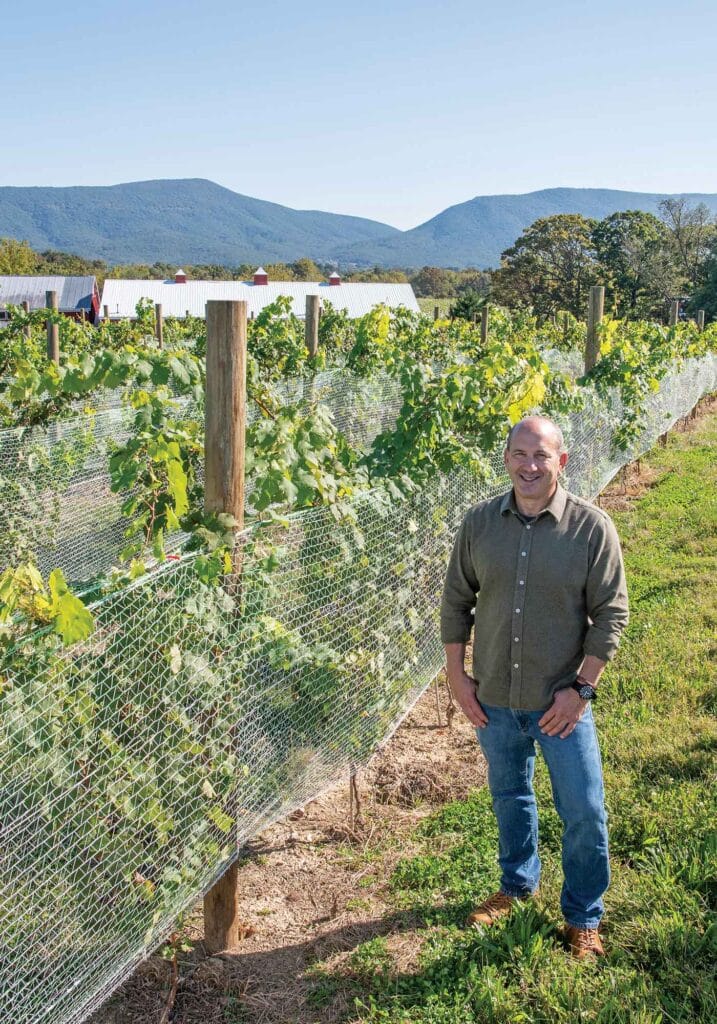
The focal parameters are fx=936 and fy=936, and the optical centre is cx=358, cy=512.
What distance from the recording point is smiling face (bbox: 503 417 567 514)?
256 cm

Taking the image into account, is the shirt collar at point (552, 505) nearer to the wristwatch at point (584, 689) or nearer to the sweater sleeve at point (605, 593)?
the sweater sleeve at point (605, 593)

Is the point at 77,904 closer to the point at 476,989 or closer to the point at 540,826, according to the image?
the point at 476,989

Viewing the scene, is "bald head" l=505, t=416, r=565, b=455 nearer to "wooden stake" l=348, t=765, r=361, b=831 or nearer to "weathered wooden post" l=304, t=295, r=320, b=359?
"wooden stake" l=348, t=765, r=361, b=831

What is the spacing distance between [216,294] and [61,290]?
12252 millimetres

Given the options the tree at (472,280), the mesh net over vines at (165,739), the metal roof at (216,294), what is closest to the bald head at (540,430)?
the mesh net over vines at (165,739)

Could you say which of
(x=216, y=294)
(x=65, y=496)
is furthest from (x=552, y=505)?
(x=216, y=294)

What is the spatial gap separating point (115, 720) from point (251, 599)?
1.82 feet

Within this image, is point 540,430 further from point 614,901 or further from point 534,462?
point 614,901

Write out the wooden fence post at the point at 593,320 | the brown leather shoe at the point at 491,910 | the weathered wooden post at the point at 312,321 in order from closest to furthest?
the brown leather shoe at the point at 491,910
the wooden fence post at the point at 593,320
the weathered wooden post at the point at 312,321

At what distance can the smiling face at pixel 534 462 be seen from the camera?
2559mm

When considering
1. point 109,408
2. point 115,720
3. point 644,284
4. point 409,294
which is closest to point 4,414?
point 109,408

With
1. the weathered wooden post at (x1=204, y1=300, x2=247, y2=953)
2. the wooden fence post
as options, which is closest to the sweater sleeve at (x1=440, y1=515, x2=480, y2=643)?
the weathered wooden post at (x1=204, y1=300, x2=247, y2=953)

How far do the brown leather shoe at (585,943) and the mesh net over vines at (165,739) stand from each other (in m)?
0.98

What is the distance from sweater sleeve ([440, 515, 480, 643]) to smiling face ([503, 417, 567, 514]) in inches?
8.9
